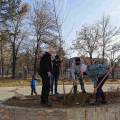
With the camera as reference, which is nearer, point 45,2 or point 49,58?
point 49,58

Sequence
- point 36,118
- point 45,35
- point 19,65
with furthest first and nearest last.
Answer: point 19,65 → point 45,35 → point 36,118

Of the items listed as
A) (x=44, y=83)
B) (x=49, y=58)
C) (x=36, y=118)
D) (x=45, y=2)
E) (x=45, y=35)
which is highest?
(x=45, y=35)

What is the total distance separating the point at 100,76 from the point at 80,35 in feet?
182

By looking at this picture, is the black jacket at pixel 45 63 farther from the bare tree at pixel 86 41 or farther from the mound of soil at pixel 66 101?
the bare tree at pixel 86 41

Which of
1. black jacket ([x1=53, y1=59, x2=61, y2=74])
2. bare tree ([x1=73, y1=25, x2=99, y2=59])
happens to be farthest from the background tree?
black jacket ([x1=53, y1=59, x2=61, y2=74])

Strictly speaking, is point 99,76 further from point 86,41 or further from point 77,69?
point 86,41

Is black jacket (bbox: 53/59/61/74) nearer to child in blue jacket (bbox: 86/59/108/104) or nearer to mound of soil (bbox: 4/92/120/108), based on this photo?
mound of soil (bbox: 4/92/120/108)

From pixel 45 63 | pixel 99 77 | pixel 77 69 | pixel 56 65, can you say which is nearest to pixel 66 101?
pixel 99 77

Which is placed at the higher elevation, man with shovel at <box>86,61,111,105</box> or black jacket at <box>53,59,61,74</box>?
black jacket at <box>53,59,61,74</box>

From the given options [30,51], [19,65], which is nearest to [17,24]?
[30,51]

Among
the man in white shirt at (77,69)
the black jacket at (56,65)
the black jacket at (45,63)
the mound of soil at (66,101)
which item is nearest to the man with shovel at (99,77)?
the mound of soil at (66,101)

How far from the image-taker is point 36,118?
945 cm

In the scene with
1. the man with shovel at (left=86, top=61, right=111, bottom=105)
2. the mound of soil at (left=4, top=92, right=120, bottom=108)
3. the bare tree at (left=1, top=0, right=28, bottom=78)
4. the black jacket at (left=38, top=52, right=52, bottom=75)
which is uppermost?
the bare tree at (left=1, top=0, right=28, bottom=78)

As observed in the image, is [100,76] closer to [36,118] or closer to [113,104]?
[113,104]
